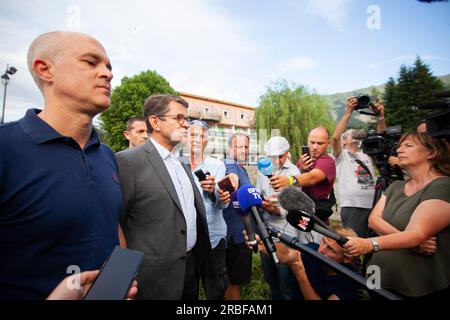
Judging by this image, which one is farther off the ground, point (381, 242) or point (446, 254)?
point (381, 242)

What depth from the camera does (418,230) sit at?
1810 millimetres

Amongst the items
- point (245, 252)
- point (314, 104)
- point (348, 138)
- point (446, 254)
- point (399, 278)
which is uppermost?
point (314, 104)

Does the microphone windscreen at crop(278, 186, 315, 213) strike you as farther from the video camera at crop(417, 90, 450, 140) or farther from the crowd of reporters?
the video camera at crop(417, 90, 450, 140)

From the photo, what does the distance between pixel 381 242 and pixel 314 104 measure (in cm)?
2559

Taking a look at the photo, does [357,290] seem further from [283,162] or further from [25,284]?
[25,284]

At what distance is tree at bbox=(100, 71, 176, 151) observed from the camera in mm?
24828

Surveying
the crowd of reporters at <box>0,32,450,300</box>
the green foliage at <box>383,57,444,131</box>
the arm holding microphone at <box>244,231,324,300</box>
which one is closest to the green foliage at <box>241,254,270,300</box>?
the crowd of reporters at <box>0,32,450,300</box>

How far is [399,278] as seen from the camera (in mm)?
1968

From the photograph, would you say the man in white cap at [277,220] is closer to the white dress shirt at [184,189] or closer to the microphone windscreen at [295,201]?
the microphone windscreen at [295,201]

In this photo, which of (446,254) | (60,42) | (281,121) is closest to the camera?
(60,42)

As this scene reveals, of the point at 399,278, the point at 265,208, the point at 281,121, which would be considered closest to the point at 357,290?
the point at 399,278

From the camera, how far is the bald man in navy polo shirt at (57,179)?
3.78 feet

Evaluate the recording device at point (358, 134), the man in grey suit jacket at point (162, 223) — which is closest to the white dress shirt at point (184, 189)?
the man in grey suit jacket at point (162, 223)

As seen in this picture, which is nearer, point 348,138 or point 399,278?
point 399,278
